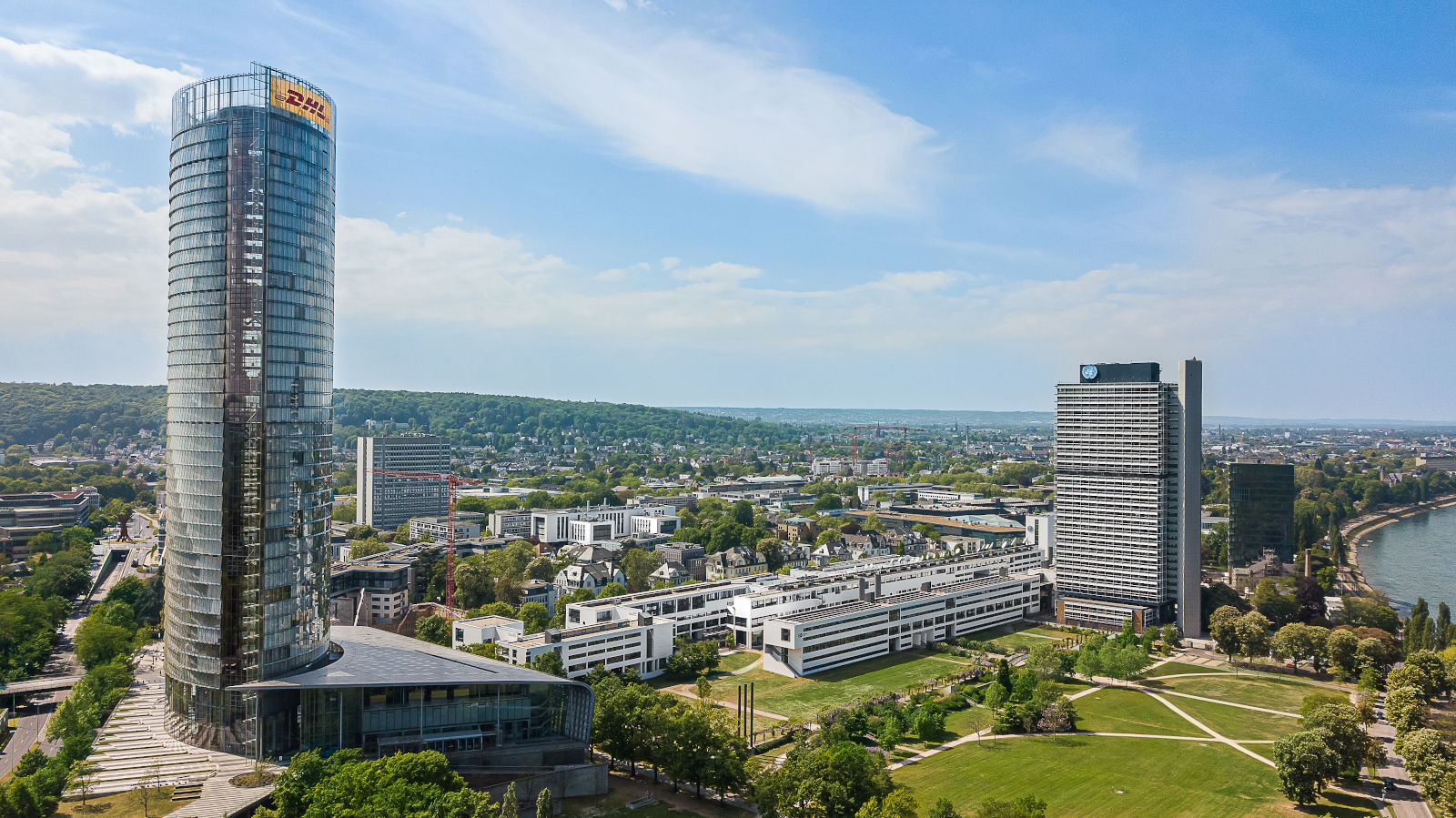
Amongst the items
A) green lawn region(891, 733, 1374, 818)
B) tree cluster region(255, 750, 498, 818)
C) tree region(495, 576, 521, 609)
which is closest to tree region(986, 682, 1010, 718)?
green lawn region(891, 733, 1374, 818)

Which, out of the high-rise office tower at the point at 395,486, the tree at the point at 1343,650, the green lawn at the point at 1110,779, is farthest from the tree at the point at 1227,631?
the high-rise office tower at the point at 395,486

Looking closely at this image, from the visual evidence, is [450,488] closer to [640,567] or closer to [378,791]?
[640,567]

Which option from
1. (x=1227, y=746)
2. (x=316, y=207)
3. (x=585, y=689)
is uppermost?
(x=316, y=207)

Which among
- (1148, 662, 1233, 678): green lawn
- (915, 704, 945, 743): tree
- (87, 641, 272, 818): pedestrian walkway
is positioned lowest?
(1148, 662, 1233, 678): green lawn

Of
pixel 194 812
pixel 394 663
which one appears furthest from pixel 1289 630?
pixel 194 812

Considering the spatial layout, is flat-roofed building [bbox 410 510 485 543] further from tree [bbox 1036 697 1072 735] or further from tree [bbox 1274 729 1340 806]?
tree [bbox 1274 729 1340 806]

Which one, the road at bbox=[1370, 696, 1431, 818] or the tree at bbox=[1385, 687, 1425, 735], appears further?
the tree at bbox=[1385, 687, 1425, 735]

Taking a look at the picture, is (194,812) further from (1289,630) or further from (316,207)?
(1289,630)
